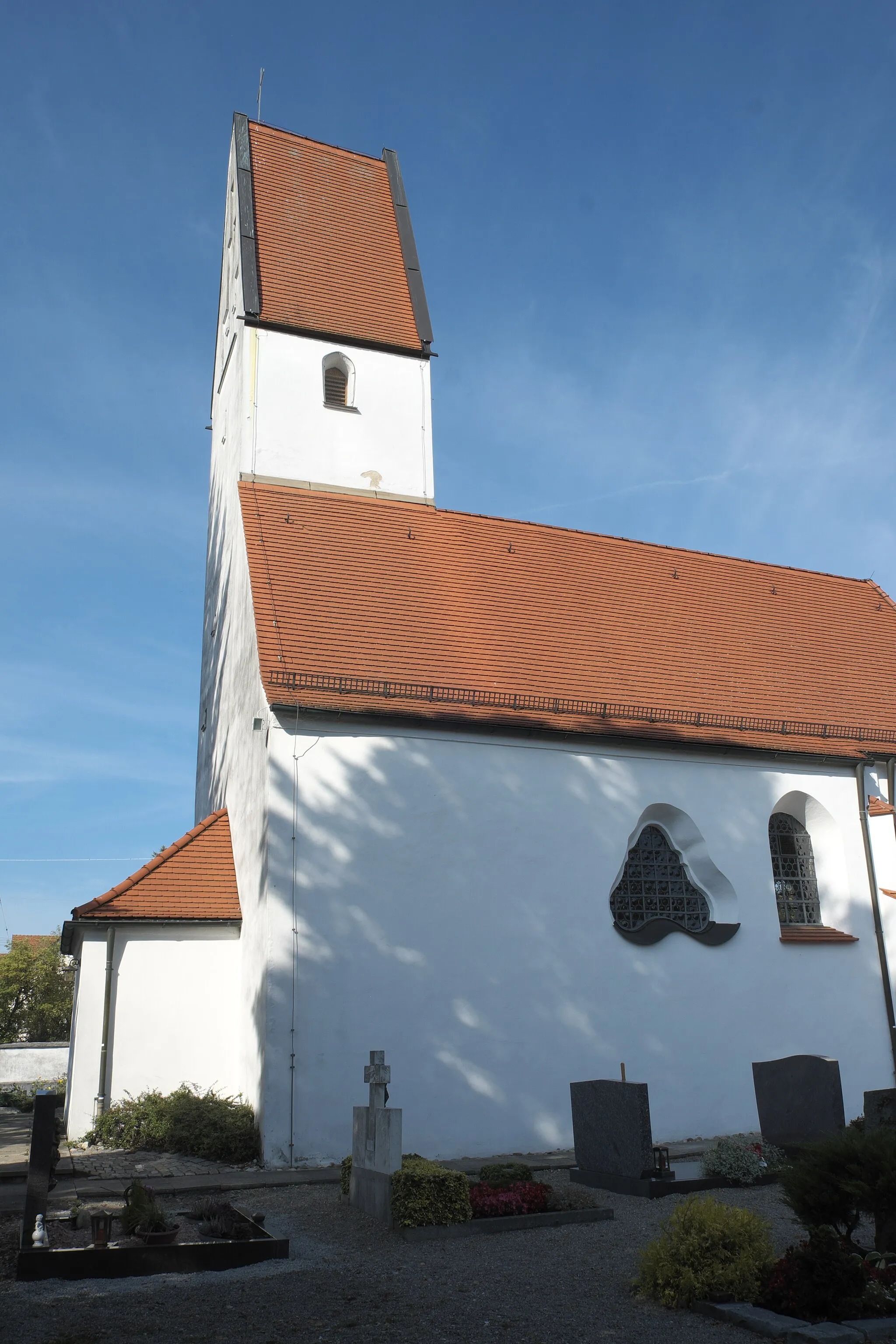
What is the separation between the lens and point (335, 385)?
1922 centimetres

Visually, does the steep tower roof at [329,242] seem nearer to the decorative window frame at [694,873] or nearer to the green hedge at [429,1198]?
the decorative window frame at [694,873]

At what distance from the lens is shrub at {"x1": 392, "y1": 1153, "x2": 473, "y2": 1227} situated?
8.26 metres

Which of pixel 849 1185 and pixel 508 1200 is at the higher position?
pixel 849 1185

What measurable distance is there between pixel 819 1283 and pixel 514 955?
7517 millimetres

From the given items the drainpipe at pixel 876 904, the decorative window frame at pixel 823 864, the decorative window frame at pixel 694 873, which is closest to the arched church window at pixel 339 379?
the decorative window frame at pixel 694 873

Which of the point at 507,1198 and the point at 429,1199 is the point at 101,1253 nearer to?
the point at 429,1199

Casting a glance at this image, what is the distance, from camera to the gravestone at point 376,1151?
8.63 m

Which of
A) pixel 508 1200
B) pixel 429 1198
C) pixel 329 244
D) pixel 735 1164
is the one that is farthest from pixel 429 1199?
pixel 329 244

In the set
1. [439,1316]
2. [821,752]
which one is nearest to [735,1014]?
[821,752]

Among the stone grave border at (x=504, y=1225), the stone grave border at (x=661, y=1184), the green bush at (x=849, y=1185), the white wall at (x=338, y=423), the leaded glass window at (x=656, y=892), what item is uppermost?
the white wall at (x=338, y=423)

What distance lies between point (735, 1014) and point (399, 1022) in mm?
4747

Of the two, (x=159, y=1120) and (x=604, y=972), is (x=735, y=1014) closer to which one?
(x=604, y=972)

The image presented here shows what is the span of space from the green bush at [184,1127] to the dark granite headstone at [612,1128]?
363 cm

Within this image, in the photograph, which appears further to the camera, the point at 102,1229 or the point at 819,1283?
the point at 102,1229
